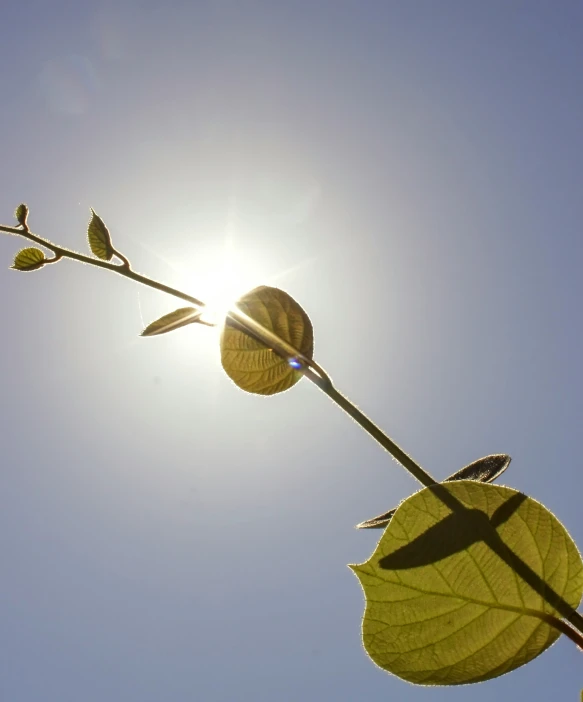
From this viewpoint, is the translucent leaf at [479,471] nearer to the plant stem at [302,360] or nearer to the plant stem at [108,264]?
the plant stem at [302,360]

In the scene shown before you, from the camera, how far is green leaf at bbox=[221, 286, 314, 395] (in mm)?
1166

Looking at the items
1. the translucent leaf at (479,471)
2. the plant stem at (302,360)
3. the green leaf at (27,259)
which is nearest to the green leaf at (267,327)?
the plant stem at (302,360)

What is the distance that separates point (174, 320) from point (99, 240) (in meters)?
0.34

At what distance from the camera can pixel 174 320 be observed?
117cm

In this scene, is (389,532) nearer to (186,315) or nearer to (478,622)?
(478,622)

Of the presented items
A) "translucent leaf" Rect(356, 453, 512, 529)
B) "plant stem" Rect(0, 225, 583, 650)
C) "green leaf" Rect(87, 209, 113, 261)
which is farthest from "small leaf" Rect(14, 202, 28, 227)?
"translucent leaf" Rect(356, 453, 512, 529)

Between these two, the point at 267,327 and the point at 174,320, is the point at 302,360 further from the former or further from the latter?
the point at 174,320

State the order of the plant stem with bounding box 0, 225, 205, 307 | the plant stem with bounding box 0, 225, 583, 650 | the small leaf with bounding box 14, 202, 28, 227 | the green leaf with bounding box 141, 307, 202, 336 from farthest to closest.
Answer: the small leaf with bounding box 14, 202, 28, 227, the green leaf with bounding box 141, 307, 202, 336, the plant stem with bounding box 0, 225, 205, 307, the plant stem with bounding box 0, 225, 583, 650

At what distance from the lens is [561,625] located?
0.87 metres

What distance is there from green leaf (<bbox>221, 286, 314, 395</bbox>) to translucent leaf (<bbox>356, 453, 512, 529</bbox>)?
33cm

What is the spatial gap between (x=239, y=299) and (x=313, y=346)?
0.57 ft

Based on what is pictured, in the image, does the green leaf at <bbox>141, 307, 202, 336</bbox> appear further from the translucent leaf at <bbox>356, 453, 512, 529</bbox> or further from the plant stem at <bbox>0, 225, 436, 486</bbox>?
the translucent leaf at <bbox>356, 453, 512, 529</bbox>

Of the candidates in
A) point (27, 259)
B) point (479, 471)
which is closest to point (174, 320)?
point (27, 259)

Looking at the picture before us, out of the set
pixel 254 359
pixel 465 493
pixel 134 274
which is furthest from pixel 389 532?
pixel 134 274
